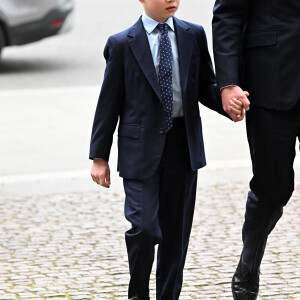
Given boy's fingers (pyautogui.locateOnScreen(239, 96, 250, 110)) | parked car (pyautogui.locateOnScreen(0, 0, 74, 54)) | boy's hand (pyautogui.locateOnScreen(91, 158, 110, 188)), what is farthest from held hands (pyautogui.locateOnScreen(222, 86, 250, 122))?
parked car (pyautogui.locateOnScreen(0, 0, 74, 54))

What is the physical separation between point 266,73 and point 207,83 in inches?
10.4

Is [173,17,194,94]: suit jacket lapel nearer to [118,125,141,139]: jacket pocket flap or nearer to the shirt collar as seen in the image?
the shirt collar

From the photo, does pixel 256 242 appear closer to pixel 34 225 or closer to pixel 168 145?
pixel 168 145

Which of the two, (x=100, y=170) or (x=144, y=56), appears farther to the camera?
(x=100, y=170)

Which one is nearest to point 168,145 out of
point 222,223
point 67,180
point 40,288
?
point 40,288

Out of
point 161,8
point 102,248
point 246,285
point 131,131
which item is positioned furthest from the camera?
point 102,248

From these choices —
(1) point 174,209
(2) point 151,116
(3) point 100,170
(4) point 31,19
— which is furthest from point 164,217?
(4) point 31,19

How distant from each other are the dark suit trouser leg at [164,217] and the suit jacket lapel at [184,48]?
0.19 metres

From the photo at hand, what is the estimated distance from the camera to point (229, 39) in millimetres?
4105

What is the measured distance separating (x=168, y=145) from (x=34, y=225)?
2308 mm

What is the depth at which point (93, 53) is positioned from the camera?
14312mm

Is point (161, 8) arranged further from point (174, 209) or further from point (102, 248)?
point (102, 248)

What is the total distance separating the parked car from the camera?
1295cm

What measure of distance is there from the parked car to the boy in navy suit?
356 inches
